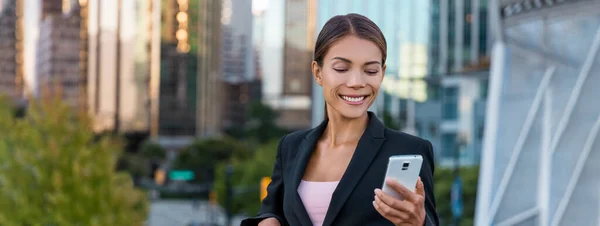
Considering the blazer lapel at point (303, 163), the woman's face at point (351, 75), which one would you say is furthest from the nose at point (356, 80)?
the blazer lapel at point (303, 163)

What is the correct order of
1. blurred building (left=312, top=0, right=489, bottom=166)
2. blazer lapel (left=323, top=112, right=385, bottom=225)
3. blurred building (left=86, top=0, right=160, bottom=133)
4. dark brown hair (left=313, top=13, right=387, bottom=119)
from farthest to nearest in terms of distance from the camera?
blurred building (left=86, top=0, right=160, bottom=133) < blurred building (left=312, top=0, right=489, bottom=166) < dark brown hair (left=313, top=13, right=387, bottom=119) < blazer lapel (left=323, top=112, right=385, bottom=225)

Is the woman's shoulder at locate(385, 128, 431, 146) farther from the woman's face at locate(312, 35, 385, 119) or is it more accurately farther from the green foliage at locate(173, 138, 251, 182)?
the green foliage at locate(173, 138, 251, 182)

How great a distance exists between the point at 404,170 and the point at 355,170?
272 mm

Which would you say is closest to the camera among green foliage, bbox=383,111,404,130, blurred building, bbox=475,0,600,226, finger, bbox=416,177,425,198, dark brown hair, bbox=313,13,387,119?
finger, bbox=416,177,425,198

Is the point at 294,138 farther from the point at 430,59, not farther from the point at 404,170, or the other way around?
the point at 430,59

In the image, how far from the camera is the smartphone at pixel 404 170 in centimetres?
263

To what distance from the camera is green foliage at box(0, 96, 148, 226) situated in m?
21.4

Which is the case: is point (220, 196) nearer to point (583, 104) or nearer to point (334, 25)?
point (583, 104)

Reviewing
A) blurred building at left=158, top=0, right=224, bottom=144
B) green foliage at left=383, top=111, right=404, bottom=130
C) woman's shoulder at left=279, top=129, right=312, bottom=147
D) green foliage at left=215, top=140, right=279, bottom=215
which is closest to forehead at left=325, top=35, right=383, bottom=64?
Answer: woman's shoulder at left=279, top=129, right=312, bottom=147

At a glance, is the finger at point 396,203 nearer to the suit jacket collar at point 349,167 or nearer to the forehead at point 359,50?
the suit jacket collar at point 349,167

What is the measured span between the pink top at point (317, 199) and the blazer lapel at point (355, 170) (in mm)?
100

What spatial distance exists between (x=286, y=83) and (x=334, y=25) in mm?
156421

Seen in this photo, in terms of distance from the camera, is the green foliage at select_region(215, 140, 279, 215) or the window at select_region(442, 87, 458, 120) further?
the window at select_region(442, 87, 458, 120)

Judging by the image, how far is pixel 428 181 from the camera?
2926 mm
